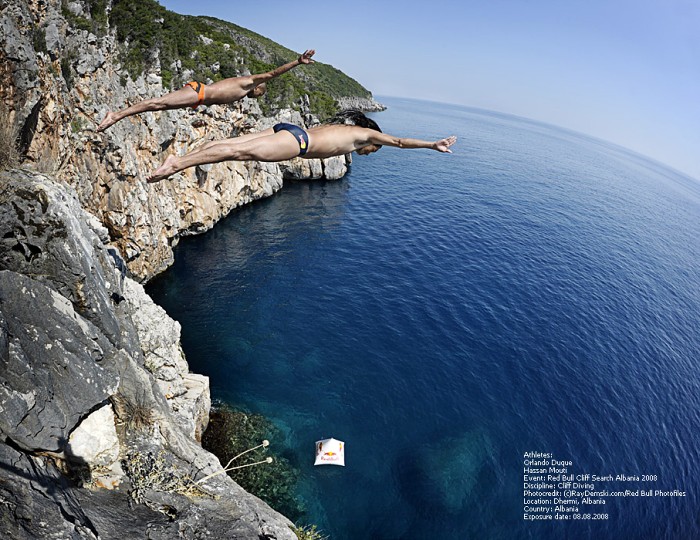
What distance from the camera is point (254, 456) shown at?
21125 millimetres

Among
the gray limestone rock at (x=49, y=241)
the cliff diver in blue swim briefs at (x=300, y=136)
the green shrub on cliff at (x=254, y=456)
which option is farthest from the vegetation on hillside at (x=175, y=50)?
the cliff diver in blue swim briefs at (x=300, y=136)

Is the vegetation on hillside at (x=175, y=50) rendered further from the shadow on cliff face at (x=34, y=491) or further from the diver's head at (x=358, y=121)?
the shadow on cliff face at (x=34, y=491)

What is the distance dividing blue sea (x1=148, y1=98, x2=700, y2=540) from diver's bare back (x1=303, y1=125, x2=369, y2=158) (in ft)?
60.2

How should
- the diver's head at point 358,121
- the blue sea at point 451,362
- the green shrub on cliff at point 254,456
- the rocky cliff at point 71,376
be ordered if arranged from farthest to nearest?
the blue sea at point 451,362 < the green shrub on cliff at point 254,456 < the rocky cliff at point 71,376 < the diver's head at point 358,121

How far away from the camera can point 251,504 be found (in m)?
14.1

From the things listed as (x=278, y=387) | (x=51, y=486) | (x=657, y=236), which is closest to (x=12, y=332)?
(x=51, y=486)

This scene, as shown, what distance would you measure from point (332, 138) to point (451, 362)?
83.4 feet

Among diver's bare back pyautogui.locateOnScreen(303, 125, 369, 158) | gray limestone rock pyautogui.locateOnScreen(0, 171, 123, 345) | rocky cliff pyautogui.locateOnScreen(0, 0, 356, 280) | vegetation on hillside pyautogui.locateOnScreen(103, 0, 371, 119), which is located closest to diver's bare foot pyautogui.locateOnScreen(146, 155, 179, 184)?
diver's bare back pyautogui.locateOnScreen(303, 125, 369, 158)

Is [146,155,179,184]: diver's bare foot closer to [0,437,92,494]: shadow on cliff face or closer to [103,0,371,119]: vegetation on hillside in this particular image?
[0,437,92,494]: shadow on cliff face

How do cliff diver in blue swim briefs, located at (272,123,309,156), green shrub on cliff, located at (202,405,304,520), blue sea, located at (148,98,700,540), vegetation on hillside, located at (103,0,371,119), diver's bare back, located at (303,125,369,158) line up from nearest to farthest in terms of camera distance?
cliff diver in blue swim briefs, located at (272,123,309,156) < diver's bare back, located at (303,125,369,158) < green shrub on cliff, located at (202,405,304,520) < blue sea, located at (148,98,700,540) < vegetation on hillside, located at (103,0,371,119)

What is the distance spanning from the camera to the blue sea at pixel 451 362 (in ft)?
70.8

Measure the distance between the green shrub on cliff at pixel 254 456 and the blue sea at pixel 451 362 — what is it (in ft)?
2.84

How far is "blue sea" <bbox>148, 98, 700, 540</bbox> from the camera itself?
21578mm

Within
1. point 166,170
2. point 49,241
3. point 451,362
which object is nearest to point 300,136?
point 166,170
